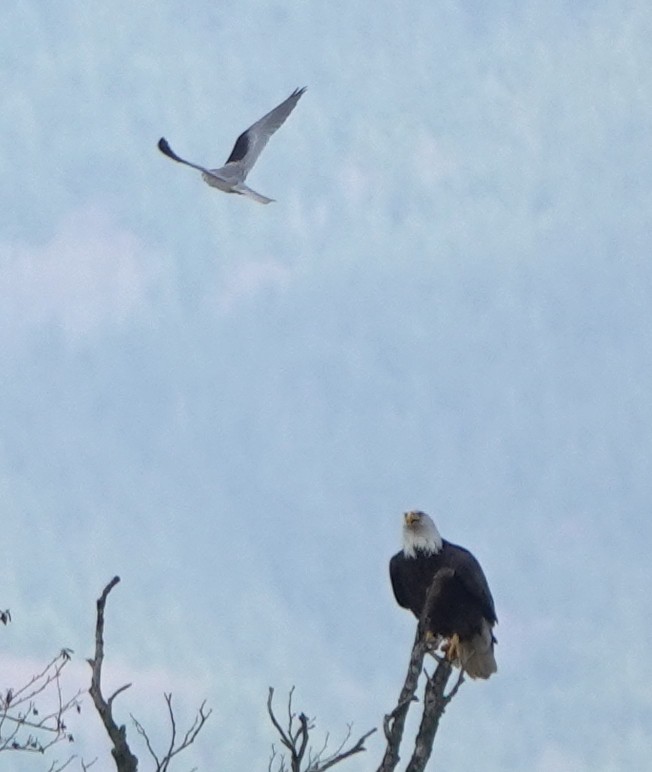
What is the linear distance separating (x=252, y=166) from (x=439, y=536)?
4.19m

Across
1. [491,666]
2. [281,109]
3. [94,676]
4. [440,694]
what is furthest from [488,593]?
[281,109]

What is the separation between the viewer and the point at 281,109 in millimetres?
13969

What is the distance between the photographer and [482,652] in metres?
9.98

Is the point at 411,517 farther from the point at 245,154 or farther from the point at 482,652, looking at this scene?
the point at 245,154

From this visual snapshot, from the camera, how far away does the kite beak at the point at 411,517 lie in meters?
10.4

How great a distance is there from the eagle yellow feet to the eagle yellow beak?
0.92 meters

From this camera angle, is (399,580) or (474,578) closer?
(474,578)

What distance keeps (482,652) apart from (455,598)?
422 mm

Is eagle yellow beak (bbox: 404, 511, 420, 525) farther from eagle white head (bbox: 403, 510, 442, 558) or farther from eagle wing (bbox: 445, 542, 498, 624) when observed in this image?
eagle wing (bbox: 445, 542, 498, 624)

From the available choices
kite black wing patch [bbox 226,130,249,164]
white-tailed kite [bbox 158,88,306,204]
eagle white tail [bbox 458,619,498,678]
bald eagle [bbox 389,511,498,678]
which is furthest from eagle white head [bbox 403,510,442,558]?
kite black wing patch [bbox 226,130,249,164]

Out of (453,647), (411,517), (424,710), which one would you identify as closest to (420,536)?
(411,517)

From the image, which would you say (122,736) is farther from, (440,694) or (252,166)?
(252,166)

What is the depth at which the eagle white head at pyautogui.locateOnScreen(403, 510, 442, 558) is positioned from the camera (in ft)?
33.9

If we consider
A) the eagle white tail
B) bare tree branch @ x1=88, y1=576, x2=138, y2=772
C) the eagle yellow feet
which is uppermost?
the eagle white tail
